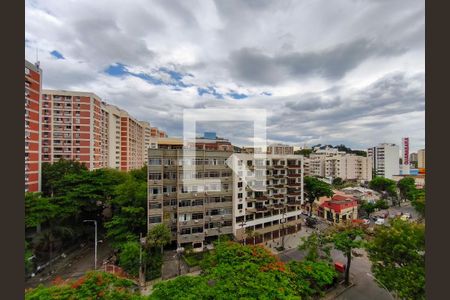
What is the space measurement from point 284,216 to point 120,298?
1361 cm

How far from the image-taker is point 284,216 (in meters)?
16.2

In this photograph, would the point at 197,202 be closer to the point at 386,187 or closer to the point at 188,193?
the point at 188,193

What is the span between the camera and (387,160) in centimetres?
3678

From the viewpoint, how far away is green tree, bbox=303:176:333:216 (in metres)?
20.0

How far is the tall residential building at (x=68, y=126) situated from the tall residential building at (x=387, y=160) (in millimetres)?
47175

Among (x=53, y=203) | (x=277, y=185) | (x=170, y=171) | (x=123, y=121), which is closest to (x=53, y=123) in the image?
(x=123, y=121)

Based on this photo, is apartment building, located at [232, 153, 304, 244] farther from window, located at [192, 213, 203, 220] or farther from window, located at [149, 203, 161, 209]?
window, located at [149, 203, 161, 209]

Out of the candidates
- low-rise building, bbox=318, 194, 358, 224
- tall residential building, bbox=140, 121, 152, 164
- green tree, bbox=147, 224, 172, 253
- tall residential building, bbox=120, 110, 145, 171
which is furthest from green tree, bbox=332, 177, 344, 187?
tall residential building, bbox=140, 121, 152, 164

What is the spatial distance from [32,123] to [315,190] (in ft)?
83.2

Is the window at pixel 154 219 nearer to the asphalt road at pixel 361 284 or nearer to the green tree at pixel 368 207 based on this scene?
the asphalt road at pixel 361 284

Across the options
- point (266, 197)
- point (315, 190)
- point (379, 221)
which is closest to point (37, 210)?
point (266, 197)

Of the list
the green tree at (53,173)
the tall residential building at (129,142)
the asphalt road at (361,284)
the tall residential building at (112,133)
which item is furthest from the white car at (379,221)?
the tall residential building at (129,142)

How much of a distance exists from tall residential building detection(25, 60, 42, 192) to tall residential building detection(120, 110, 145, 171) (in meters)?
16.2

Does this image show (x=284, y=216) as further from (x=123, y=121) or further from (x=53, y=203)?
(x=123, y=121)
